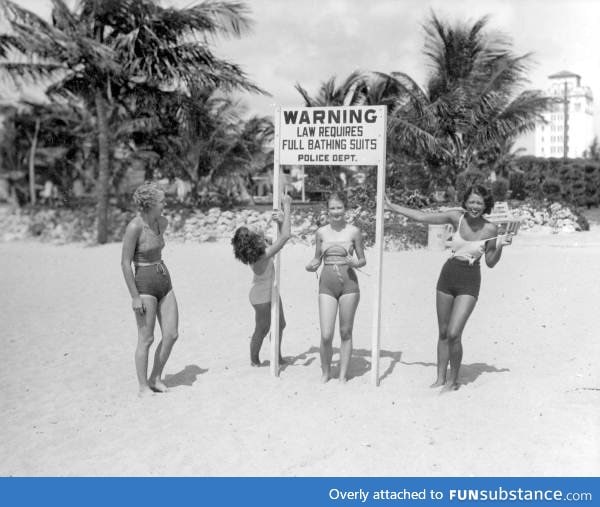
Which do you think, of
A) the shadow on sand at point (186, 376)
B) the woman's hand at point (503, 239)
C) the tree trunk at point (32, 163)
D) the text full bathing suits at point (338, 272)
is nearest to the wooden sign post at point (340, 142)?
the text full bathing suits at point (338, 272)

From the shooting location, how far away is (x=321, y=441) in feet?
12.8

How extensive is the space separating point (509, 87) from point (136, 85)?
9980 mm

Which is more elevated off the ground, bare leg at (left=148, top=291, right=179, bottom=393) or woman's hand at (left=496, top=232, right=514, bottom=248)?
woman's hand at (left=496, top=232, right=514, bottom=248)

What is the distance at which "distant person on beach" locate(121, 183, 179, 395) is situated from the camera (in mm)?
4398

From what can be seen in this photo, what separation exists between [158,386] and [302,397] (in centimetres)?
102

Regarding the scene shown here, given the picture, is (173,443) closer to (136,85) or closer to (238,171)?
(136,85)

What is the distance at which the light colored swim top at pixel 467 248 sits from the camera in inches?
176

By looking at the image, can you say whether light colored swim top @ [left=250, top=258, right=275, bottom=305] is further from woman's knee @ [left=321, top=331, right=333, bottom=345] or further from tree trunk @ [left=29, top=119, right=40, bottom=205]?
tree trunk @ [left=29, top=119, right=40, bottom=205]

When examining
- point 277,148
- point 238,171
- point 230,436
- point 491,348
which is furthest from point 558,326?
point 238,171

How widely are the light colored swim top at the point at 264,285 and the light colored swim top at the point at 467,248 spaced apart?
1371 millimetres

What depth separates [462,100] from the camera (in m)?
17.1

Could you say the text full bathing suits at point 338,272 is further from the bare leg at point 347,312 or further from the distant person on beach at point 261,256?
the distant person on beach at point 261,256

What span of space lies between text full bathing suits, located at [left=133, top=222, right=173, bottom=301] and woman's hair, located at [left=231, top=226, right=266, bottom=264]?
0.67 m

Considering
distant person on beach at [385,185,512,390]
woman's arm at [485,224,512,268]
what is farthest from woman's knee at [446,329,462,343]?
woman's arm at [485,224,512,268]
